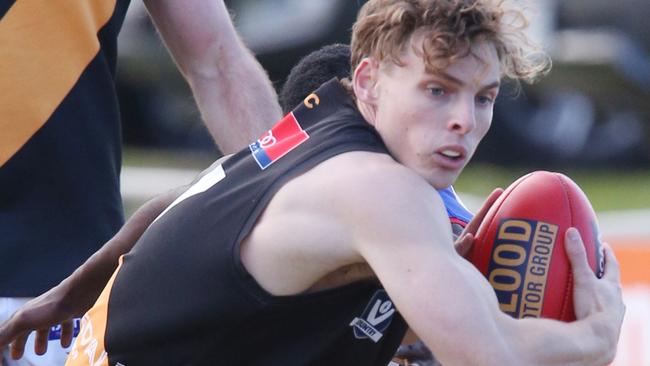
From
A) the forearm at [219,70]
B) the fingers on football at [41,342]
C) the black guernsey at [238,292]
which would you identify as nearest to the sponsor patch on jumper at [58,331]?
the fingers on football at [41,342]

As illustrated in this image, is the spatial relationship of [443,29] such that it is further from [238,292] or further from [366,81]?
[238,292]

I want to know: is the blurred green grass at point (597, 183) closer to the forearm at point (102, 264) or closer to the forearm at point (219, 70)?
the forearm at point (219, 70)

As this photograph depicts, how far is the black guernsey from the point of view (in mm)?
3164

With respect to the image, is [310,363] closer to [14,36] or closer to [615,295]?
[615,295]

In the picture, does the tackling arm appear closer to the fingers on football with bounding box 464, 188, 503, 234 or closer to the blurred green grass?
the fingers on football with bounding box 464, 188, 503, 234

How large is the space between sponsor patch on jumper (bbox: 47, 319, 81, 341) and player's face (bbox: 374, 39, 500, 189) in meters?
1.26

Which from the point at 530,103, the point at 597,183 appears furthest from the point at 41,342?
the point at 597,183

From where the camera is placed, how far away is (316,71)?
15.8 ft

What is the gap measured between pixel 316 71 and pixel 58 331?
132 centimetres

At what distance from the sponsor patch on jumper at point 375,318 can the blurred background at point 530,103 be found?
31.3 ft

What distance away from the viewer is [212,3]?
14.1 feet

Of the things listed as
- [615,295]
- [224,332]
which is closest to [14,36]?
[224,332]

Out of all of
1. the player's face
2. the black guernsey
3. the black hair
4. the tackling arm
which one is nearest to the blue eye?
the player's face

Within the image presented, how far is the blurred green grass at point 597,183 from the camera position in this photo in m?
13.4
